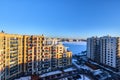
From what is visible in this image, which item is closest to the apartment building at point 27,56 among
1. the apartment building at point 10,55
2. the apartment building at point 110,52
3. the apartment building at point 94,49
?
the apartment building at point 10,55

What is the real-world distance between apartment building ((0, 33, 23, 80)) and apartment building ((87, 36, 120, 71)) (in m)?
31.2

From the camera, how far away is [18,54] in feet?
128

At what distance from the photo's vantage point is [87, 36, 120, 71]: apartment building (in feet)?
163

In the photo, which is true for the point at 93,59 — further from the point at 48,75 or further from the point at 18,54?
the point at 18,54

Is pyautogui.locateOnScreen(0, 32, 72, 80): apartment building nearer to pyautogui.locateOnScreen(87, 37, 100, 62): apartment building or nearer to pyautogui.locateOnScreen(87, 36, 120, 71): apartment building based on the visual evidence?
pyautogui.locateOnScreen(87, 36, 120, 71): apartment building

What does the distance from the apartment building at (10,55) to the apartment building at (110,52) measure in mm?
31150

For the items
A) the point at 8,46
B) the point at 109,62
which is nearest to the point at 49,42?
the point at 8,46

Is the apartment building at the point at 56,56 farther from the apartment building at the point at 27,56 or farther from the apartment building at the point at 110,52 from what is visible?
the apartment building at the point at 110,52

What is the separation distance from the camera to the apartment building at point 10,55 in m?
33.0

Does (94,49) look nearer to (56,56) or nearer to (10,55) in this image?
(56,56)

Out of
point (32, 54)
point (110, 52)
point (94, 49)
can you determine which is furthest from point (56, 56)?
point (94, 49)

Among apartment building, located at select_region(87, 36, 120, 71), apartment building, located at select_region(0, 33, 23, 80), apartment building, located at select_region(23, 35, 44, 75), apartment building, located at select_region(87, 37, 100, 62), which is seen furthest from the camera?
apartment building, located at select_region(87, 37, 100, 62)

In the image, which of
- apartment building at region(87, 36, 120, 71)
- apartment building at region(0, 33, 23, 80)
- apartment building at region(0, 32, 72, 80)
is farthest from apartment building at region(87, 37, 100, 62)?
apartment building at region(0, 33, 23, 80)

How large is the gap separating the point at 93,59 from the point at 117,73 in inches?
707
